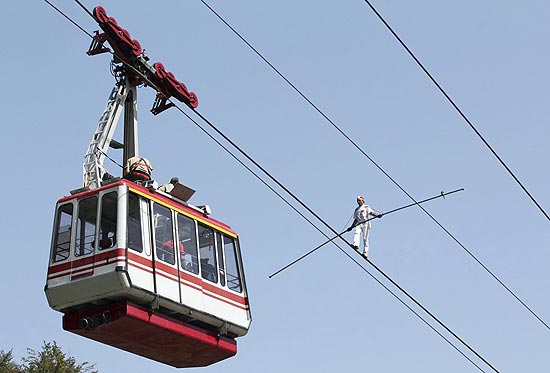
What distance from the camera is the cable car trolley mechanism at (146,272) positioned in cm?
1758

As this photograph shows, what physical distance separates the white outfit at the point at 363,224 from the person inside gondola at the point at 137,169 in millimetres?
5056

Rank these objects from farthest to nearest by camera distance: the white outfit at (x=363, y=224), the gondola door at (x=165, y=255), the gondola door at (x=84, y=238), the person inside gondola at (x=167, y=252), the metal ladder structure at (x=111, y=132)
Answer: the white outfit at (x=363, y=224) → the metal ladder structure at (x=111, y=132) → the person inside gondola at (x=167, y=252) → the gondola door at (x=165, y=255) → the gondola door at (x=84, y=238)

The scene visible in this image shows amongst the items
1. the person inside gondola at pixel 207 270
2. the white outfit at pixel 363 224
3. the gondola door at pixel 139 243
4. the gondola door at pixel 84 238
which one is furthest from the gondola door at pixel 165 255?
the white outfit at pixel 363 224

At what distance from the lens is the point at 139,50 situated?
21672 mm

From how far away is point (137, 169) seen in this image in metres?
19.5

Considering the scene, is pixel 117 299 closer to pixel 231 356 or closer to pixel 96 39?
pixel 231 356

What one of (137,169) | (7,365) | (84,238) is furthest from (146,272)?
(7,365)

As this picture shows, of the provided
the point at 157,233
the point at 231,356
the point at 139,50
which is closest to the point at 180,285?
the point at 157,233

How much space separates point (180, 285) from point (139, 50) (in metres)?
5.55

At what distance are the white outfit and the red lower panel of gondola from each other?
4.00m

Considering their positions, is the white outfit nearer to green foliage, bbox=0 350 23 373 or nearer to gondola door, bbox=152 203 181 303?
gondola door, bbox=152 203 181 303

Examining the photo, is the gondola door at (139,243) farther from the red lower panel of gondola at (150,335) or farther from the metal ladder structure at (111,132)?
the metal ladder structure at (111,132)

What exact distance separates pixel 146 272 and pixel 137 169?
100 inches

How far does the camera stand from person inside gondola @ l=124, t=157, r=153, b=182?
19469 mm
